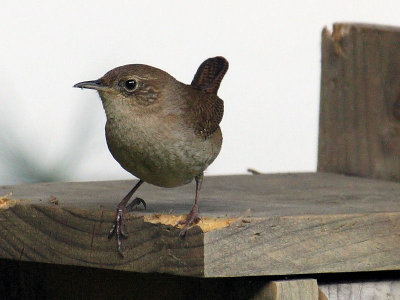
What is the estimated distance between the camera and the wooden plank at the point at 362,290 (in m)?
2.94

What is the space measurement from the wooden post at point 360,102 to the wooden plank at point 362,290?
131 centimetres

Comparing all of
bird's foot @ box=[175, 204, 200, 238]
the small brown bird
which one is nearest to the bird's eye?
the small brown bird

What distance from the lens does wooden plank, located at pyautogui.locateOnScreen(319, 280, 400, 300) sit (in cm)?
294

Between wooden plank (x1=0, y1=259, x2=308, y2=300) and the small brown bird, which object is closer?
wooden plank (x1=0, y1=259, x2=308, y2=300)

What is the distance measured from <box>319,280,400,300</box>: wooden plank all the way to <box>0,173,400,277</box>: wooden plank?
0.51 feet

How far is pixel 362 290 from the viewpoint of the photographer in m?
2.97

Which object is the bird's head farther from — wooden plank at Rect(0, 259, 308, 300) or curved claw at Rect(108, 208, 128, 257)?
wooden plank at Rect(0, 259, 308, 300)

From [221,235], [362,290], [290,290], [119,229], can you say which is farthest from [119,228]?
[362,290]

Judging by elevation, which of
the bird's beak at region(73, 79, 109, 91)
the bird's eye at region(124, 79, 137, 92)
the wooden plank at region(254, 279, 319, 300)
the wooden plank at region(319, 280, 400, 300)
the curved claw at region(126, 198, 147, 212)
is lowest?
the wooden plank at region(254, 279, 319, 300)

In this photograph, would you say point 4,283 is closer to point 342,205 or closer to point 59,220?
point 59,220

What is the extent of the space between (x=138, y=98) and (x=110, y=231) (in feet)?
1.74

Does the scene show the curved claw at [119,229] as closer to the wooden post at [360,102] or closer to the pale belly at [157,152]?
the pale belly at [157,152]

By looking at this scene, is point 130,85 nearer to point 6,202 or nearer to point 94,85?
point 94,85

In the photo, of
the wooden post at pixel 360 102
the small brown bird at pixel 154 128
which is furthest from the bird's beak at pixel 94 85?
the wooden post at pixel 360 102
